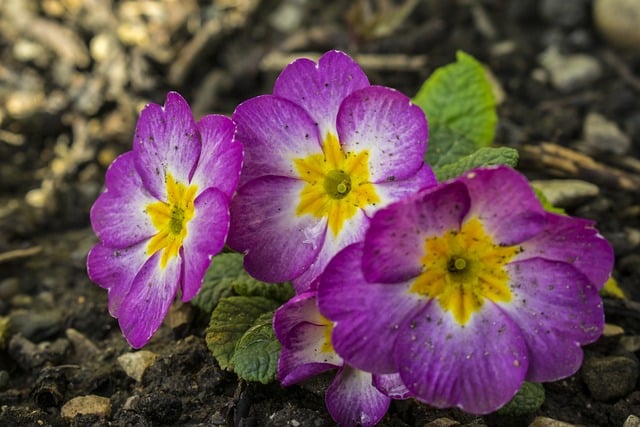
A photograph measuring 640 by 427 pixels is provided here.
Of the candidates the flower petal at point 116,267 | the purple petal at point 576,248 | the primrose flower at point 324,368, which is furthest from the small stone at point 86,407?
the purple petal at point 576,248

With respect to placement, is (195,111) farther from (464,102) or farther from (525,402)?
(525,402)

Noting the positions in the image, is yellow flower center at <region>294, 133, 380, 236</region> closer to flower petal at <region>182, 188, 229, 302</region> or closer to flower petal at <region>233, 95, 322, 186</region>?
flower petal at <region>233, 95, 322, 186</region>

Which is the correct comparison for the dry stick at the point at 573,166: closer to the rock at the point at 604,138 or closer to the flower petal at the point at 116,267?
the rock at the point at 604,138

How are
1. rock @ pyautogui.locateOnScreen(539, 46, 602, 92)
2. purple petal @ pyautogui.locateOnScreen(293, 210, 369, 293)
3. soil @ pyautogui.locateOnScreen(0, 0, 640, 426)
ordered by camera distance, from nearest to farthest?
purple petal @ pyautogui.locateOnScreen(293, 210, 369, 293)
soil @ pyautogui.locateOnScreen(0, 0, 640, 426)
rock @ pyautogui.locateOnScreen(539, 46, 602, 92)

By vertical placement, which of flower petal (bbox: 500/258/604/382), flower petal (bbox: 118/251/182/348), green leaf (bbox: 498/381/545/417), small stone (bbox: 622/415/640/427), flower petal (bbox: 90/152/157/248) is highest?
flower petal (bbox: 90/152/157/248)

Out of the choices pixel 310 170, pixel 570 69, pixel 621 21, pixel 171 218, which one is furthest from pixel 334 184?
pixel 621 21

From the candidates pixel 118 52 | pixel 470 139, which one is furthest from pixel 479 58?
pixel 118 52

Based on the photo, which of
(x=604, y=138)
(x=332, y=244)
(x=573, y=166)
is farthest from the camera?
(x=604, y=138)

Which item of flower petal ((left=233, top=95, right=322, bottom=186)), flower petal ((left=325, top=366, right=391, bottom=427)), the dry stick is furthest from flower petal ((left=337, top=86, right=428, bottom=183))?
the dry stick
